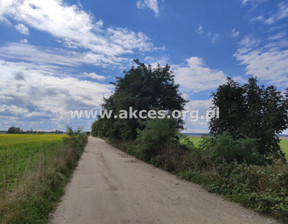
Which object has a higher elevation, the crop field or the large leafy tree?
the large leafy tree

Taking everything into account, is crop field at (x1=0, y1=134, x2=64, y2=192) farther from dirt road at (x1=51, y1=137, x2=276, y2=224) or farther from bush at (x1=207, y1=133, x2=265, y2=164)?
bush at (x1=207, y1=133, x2=265, y2=164)

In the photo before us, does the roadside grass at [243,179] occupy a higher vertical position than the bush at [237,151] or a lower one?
lower

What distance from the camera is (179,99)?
80.5 feet

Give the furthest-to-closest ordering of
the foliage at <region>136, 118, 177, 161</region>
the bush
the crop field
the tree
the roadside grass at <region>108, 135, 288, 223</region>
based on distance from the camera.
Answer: the foliage at <region>136, 118, 177, 161</region> → the tree → the bush → the crop field → the roadside grass at <region>108, 135, 288, 223</region>

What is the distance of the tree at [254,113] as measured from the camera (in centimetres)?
1054

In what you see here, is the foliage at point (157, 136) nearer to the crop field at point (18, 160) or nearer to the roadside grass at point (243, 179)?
the roadside grass at point (243, 179)

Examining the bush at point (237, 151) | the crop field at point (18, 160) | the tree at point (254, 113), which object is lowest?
the crop field at point (18, 160)

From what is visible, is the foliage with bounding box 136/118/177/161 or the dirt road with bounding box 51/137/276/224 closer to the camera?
the dirt road with bounding box 51/137/276/224

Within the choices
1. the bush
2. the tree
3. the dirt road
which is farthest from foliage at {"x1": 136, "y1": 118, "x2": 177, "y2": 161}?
the dirt road

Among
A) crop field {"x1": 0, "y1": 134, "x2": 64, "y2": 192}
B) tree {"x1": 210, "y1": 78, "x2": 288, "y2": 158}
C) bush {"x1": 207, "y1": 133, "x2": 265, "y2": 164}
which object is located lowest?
crop field {"x1": 0, "y1": 134, "x2": 64, "y2": 192}

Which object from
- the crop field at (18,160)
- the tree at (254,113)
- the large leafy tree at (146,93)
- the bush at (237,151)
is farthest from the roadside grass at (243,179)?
the large leafy tree at (146,93)

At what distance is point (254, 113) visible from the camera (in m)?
10.9

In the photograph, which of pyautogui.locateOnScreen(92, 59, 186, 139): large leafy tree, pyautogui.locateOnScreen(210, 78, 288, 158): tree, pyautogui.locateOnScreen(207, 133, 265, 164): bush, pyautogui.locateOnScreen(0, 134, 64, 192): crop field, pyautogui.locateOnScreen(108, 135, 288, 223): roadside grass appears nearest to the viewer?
pyautogui.locateOnScreen(108, 135, 288, 223): roadside grass

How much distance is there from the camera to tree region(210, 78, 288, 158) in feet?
34.6
